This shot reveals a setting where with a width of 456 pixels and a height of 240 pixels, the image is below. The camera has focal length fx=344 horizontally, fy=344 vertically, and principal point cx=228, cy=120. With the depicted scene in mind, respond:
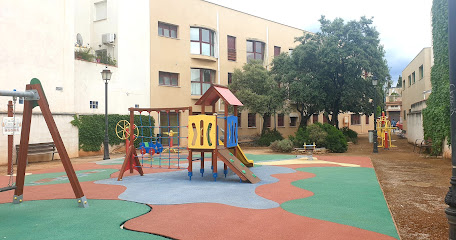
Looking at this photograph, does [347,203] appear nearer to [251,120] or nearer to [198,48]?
[198,48]

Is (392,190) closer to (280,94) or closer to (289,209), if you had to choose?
(289,209)

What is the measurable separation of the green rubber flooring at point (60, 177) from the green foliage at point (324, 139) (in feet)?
41.3

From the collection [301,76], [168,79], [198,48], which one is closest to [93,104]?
[168,79]

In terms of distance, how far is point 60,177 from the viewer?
39.4 feet

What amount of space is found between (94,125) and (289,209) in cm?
1724

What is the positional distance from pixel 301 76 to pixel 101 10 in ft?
52.6

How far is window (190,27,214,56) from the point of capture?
1105 inches

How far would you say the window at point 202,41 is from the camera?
2808cm

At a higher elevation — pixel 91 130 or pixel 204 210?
pixel 91 130

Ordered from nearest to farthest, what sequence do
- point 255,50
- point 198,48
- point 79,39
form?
point 79,39
point 198,48
point 255,50

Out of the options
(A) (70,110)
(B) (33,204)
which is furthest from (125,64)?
(B) (33,204)

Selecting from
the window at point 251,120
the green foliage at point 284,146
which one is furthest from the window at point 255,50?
the green foliage at point 284,146

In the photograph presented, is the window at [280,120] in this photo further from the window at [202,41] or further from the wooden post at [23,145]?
the wooden post at [23,145]

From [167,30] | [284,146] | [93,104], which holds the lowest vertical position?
[284,146]
